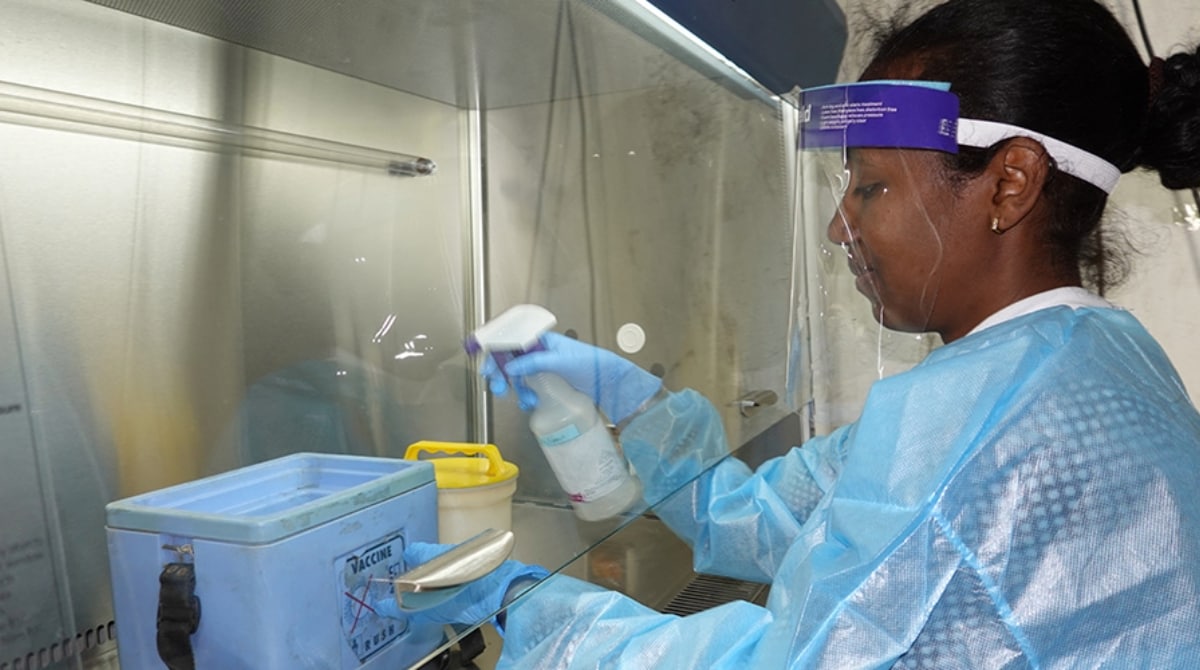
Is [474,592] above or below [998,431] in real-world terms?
below

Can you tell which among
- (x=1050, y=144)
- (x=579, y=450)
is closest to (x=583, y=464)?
(x=579, y=450)

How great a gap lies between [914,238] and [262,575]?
723mm

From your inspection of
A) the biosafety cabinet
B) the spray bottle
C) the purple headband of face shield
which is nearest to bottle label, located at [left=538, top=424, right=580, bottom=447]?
the spray bottle

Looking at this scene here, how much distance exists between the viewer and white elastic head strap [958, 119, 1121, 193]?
807 millimetres

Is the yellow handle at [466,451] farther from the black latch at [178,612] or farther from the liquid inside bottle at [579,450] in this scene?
the black latch at [178,612]

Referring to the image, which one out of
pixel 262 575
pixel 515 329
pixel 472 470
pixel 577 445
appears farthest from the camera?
pixel 515 329

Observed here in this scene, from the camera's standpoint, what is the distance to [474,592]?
32.0 inches

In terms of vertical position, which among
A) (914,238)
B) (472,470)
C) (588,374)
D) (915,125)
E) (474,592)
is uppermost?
(915,125)

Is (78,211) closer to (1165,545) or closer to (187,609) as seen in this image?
(187,609)

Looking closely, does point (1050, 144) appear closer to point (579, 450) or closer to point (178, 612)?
point (579, 450)

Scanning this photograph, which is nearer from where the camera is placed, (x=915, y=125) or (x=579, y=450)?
(x=915, y=125)

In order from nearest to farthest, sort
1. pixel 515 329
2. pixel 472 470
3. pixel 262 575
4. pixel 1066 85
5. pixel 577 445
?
1. pixel 262 575
2. pixel 1066 85
3. pixel 472 470
4. pixel 577 445
5. pixel 515 329

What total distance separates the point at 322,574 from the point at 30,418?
0.43 m

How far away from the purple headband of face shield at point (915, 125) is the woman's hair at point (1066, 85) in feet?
0.03
